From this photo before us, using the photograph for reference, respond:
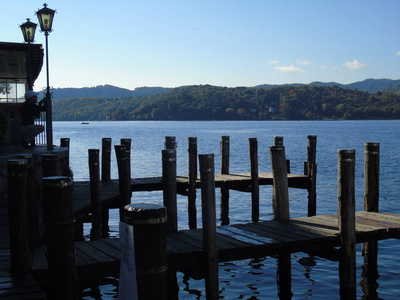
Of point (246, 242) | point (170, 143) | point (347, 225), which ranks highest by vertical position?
point (170, 143)

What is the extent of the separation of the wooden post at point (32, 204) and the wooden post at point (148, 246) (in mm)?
4297

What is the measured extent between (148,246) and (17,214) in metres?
3.49

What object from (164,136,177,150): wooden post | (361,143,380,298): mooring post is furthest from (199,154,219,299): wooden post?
(164,136,177,150): wooden post

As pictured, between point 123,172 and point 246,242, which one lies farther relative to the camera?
point 123,172

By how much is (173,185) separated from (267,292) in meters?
3.33

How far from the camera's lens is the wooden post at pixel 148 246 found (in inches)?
147

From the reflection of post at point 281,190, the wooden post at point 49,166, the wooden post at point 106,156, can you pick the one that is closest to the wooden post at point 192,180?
the wooden post at point 106,156

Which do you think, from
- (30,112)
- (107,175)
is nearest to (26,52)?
(30,112)

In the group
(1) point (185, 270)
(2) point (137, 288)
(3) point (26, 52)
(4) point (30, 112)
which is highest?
(3) point (26, 52)

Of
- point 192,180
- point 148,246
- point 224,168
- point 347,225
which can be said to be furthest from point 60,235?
point 224,168

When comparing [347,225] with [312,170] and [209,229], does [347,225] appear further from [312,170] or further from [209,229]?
[312,170]

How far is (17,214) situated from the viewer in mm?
6691

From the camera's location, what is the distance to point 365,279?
38.7 ft

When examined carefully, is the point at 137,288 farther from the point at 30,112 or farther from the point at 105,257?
the point at 30,112
